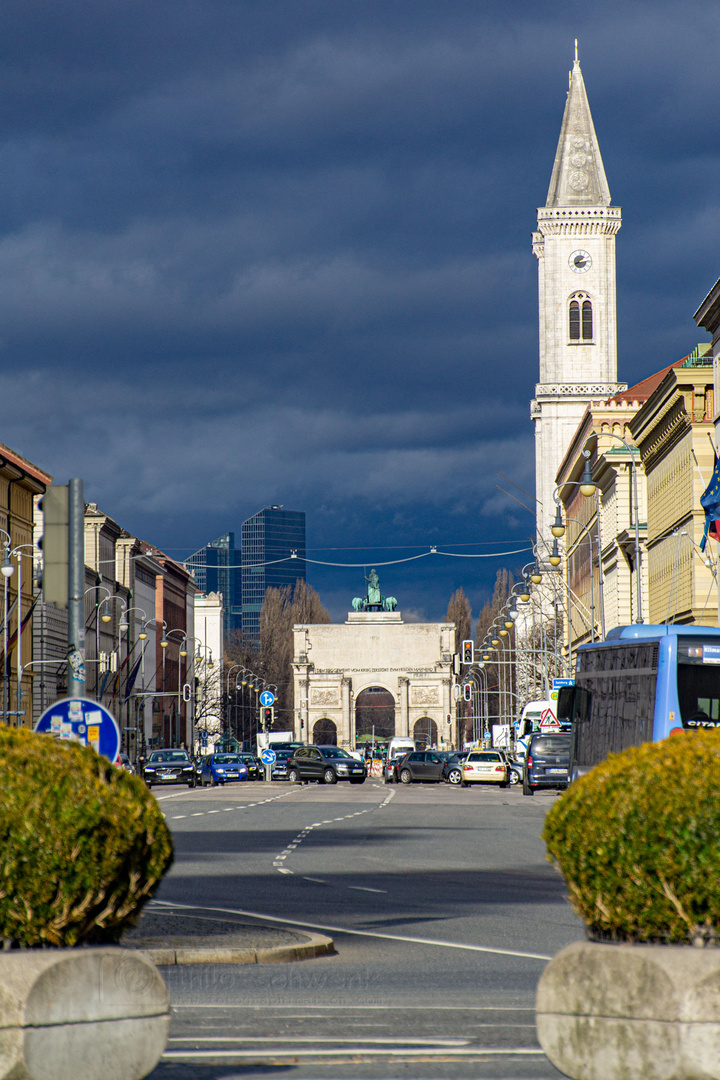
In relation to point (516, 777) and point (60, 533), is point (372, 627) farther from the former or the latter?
point (60, 533)

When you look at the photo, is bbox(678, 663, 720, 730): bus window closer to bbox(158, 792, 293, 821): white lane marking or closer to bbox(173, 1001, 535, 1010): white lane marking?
bbox(158, 792, 293, 821): white lane marking

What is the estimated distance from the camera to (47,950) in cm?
695

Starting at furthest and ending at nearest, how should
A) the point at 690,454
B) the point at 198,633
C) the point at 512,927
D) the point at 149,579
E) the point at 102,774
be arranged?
the point at 198,633
the point at 149,579
the point at 690,454
the point at 512,927
the point at 102,774

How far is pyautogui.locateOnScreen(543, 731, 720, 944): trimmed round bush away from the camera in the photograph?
22.4ft

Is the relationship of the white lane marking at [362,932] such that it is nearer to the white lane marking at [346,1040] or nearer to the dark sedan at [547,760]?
the white lane marking at [346,1040]

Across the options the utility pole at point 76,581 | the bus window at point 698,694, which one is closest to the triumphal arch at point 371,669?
the bus window at point 698,694

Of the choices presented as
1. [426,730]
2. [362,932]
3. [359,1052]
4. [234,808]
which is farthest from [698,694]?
[426,730]

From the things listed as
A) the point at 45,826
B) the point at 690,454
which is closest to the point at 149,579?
the point at 690,454

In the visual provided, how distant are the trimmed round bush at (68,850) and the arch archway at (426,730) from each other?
6169 inches

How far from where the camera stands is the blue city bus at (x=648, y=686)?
3153 cm

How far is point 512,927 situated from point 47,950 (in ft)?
31.3

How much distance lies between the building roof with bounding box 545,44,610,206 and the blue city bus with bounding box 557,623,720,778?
105685 mm

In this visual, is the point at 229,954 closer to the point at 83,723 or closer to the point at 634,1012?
the point at 83,723

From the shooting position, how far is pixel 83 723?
13844mm
